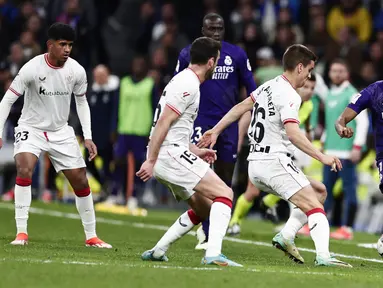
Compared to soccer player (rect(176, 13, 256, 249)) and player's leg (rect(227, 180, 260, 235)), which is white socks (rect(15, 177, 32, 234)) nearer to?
soccer player (rect(176, 13, 256, 249))

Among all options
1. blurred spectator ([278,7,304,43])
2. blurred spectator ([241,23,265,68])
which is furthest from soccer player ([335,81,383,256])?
blurred spectator ([278,7,304,43])

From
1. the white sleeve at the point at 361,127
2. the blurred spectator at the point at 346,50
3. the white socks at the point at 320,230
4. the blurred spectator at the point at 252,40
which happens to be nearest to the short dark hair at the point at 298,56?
the white socks at the point at 320,230

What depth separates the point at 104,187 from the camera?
2159cm

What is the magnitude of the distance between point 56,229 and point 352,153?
13.9ft

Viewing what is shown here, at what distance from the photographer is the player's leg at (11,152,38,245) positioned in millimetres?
12320

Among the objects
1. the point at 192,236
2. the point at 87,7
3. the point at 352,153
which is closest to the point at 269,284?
the point at 192,236

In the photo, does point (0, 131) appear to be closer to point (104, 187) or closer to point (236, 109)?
point (236, 109)

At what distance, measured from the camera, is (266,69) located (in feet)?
70.6

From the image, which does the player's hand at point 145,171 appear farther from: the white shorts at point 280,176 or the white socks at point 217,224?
the white shorts at point 280,176

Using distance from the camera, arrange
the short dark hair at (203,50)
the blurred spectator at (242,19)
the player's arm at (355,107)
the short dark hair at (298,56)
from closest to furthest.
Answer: the short dark hair at (203,50) < the short dark hair at (298,56) < the player's arm at (355,107) < the blurred spectator at (242,19)

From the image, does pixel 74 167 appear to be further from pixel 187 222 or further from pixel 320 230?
pixel 320 230

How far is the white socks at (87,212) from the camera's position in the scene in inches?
500

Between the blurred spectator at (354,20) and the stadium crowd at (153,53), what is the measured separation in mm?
20

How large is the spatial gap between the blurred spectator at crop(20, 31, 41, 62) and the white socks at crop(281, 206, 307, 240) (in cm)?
1217
